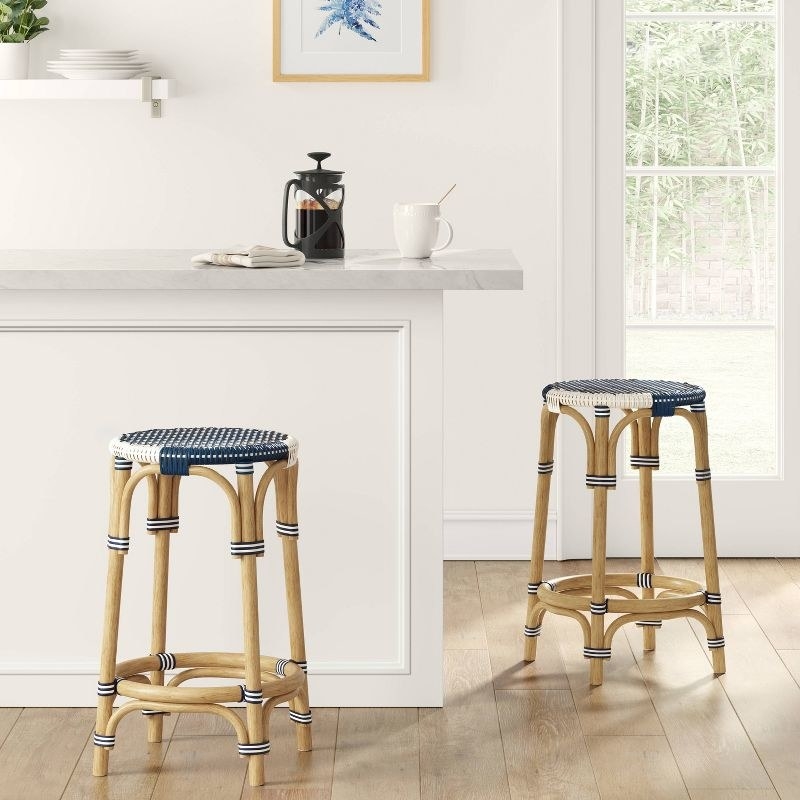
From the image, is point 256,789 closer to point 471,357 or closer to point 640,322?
point 471,357

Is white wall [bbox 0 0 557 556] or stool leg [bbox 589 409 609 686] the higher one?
white wall [bbox 0 0 557 556]

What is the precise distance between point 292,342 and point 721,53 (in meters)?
2.19

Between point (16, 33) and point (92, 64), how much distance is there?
30 cm

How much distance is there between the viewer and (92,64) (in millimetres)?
4078

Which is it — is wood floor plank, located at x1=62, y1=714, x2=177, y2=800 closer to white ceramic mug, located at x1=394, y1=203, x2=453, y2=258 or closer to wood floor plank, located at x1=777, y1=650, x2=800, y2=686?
white ceramic mug, located at x1=394, y1=203, x2=453, y2=258

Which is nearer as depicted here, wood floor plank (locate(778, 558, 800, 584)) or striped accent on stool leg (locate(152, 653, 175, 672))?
striped accent on stool leg (locate(152, 653, 175, 672))

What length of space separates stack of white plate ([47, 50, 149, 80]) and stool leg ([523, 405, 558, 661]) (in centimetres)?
186

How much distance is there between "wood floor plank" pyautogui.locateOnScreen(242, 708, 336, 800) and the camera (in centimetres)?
253

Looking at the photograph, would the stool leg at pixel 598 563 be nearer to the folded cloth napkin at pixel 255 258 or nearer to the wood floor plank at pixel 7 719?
the folded cloth napkin at pixel 255 258

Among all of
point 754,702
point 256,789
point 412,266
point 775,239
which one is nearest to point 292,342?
point 412,266

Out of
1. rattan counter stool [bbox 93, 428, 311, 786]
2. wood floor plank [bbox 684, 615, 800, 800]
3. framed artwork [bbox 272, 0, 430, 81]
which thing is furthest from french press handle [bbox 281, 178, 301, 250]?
wood floor plank [bbox 684, 615, 800, 800]

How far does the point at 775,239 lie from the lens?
14.3 feet

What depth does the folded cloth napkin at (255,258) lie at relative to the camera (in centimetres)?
280

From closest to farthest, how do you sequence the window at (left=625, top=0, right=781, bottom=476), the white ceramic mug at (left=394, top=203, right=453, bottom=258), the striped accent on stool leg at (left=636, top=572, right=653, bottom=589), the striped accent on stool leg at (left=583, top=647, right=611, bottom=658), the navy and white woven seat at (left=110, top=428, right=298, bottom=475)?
the navy and white woven seat at (left=110, top=428, right=298, bottom=475)
the white ceramic mug at (left=394, top=203, right=453, bottom=258)
the striped accent on stool leg at (left=583, top=647, right=611, bottom=658)
the striped accent on stool leg at (left=636, top=572, right=653, bottom=589)
the window at (left=625, top=0, right=781, bottom=476)
